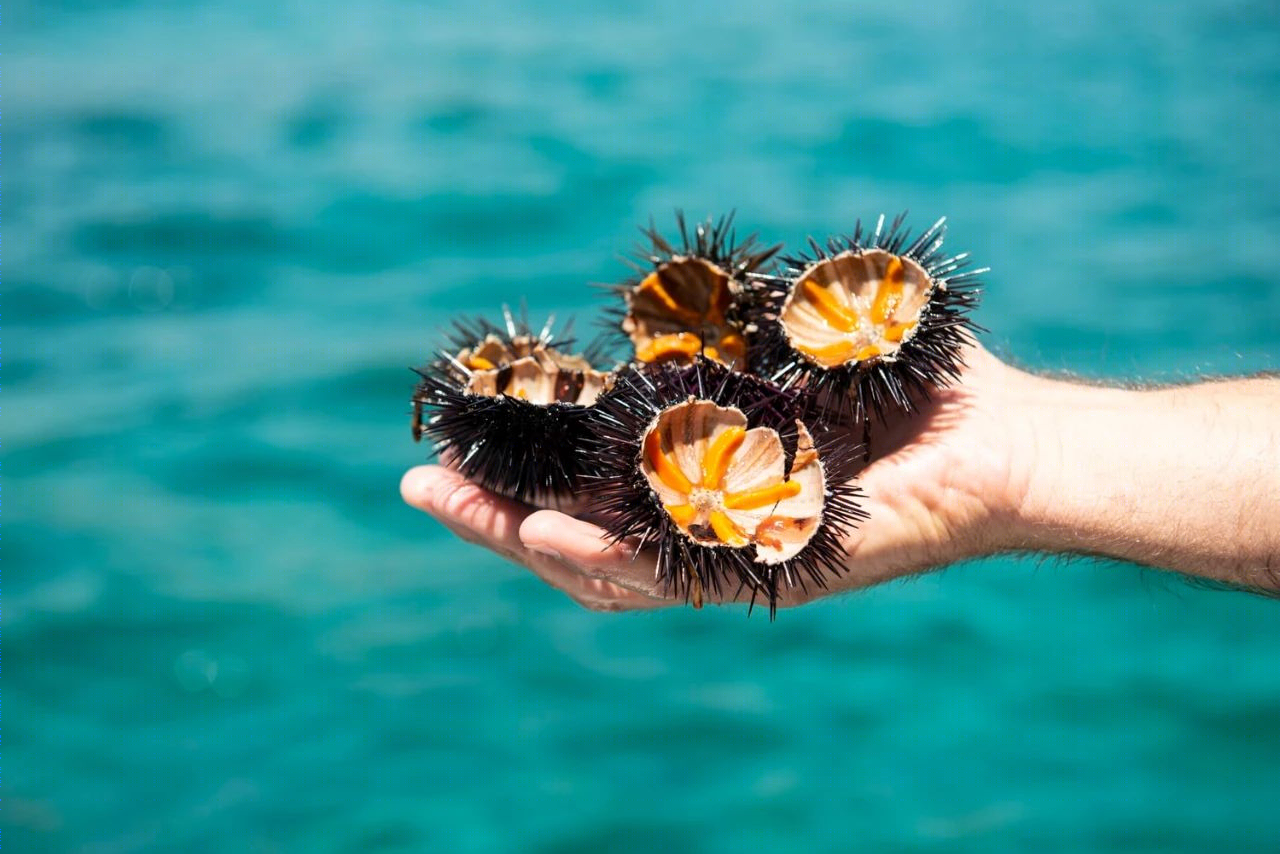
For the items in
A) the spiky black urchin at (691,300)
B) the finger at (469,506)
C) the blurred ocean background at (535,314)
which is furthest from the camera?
the blurred ocean background at (535,314)

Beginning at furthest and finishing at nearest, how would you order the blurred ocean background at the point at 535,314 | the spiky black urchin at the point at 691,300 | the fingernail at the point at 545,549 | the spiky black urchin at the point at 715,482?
the blurred ocean background at the point at 535,314
the spiky black urchin at the point at 691,300
the fingernail at the point at 545,549
the spiky black urchin at the point at 715,482

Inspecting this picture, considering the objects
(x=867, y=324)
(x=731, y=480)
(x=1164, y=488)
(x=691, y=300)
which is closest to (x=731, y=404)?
(x=731, y=480)

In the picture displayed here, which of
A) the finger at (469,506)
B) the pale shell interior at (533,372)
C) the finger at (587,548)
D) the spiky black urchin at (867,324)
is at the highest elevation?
the pale shell interior at (533,372)

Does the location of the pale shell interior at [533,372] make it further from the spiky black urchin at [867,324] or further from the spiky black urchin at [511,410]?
the spiky black urchin at [867,324]

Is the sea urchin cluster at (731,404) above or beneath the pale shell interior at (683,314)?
beneath

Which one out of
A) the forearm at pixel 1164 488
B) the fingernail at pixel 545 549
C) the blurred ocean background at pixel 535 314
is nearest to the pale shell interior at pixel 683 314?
the fingernail at pixel 545 549

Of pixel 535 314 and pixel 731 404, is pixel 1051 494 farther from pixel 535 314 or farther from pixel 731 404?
pixel 535 314
